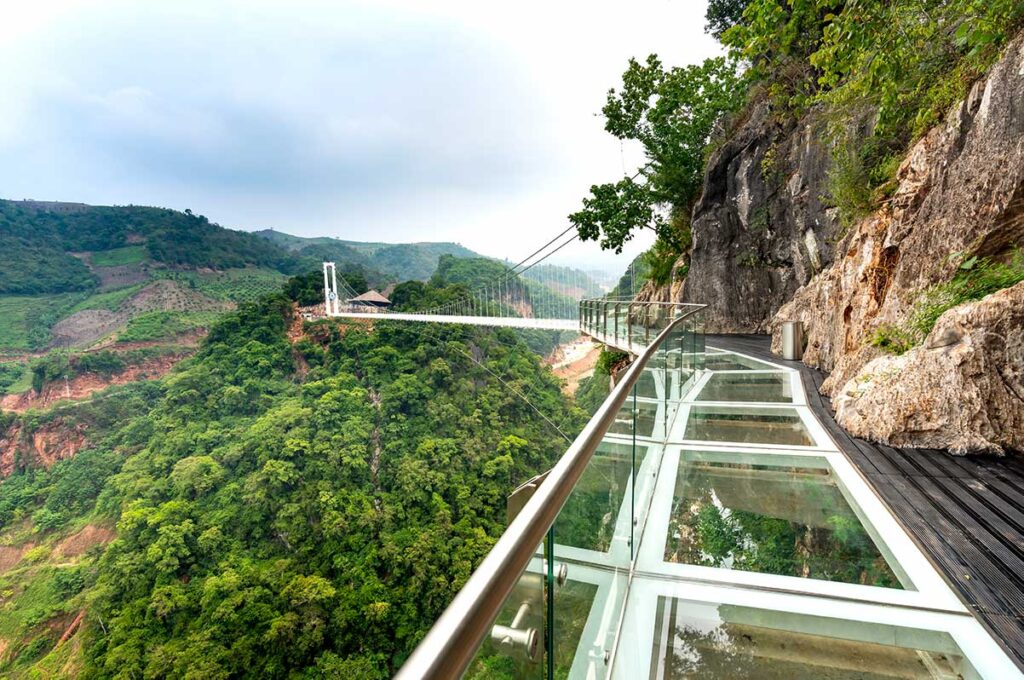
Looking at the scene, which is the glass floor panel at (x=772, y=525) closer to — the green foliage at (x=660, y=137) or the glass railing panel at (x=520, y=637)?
the glass railing panel at (x=520, y=637)

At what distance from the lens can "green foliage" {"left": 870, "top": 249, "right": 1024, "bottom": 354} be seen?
3.08 metres

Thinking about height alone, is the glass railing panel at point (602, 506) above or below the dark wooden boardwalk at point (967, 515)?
above

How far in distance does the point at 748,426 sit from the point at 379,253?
9386cm

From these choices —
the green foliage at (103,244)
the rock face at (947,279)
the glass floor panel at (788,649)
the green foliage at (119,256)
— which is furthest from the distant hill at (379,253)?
the glass floor panel at (788,649)

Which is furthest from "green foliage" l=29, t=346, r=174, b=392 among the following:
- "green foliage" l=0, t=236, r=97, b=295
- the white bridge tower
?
"green foliage" l=0, t=236, r=97, b=295

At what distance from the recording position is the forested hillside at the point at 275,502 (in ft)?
52.0

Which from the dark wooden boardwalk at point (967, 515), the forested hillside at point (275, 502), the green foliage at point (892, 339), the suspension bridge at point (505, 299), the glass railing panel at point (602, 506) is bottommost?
the forested hillside at point (275, 502)

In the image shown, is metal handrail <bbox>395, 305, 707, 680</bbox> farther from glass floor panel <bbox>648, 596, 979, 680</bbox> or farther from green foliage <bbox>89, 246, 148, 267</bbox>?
green foliage <bbox>89, 246, 148, 267</bbox>

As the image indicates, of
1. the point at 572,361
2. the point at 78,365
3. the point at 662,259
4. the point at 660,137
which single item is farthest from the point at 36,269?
the point at 662,259

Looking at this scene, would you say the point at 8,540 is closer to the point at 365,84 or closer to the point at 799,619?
the point at 799,619

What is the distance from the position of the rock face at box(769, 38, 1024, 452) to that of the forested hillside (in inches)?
428

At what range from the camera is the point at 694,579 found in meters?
1.69

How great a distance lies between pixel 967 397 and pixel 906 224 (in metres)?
2.20

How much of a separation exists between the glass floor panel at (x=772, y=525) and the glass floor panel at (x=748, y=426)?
17.6 inches
